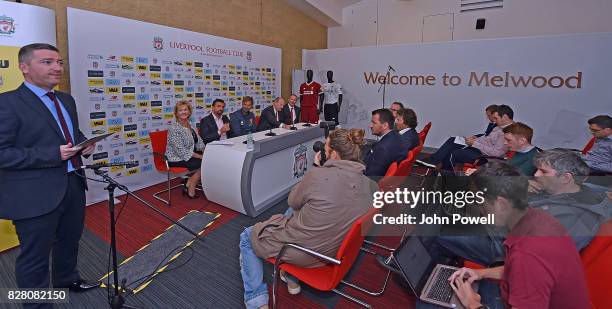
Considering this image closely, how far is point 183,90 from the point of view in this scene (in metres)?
4.89

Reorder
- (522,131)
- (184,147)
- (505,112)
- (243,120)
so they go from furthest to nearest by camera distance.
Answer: (243,120), (505,112), (184,147), (522,131)

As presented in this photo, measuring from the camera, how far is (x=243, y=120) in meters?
A: 4.79

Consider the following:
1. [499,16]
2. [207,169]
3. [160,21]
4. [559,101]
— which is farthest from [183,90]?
[499,16]

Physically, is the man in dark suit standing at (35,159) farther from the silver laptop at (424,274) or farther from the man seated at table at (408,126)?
the man seated at table at (408,126)

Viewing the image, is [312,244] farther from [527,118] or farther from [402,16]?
[402,16]

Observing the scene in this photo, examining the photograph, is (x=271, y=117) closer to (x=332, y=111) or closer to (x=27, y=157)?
(x=332, y=111)

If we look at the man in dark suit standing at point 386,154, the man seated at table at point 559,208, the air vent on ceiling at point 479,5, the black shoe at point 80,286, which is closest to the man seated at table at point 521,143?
the man seated at table at point 559,208

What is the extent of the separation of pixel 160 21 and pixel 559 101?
6.90 m

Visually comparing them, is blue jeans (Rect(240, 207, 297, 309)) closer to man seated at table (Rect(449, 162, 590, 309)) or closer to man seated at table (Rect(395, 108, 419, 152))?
man seated at table (Rect(449, 162, 590, 309))

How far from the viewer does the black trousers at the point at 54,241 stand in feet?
5.41

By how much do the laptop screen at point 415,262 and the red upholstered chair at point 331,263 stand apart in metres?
0.23

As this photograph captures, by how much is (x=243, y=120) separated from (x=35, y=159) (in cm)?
328

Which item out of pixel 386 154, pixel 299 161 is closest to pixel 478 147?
pixel 386 154

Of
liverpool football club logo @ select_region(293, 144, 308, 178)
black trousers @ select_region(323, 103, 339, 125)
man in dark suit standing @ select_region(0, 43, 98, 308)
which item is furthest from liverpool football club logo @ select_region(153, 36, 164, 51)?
black trousers @ select_region(323, 103, 339, 125)
